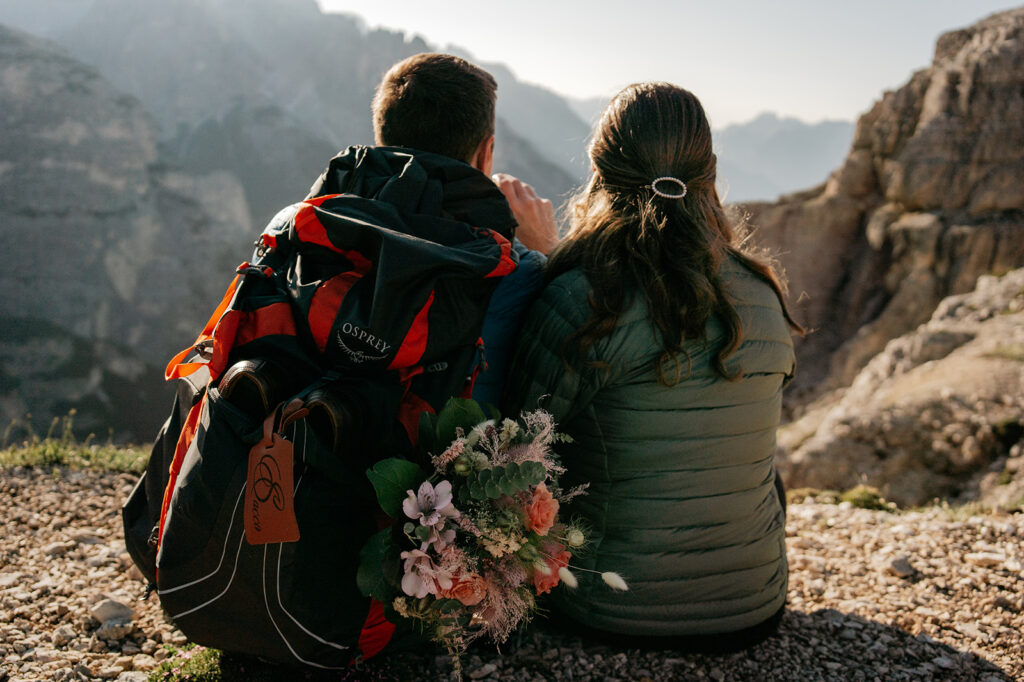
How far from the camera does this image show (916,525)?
402 centimetres

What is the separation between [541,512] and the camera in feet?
5.99

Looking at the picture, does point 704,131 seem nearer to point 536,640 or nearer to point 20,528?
point 536,640

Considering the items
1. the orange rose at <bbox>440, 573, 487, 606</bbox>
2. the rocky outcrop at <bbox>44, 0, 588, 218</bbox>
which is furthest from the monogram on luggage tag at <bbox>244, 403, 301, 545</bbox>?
the rocky outcrop at <bbox>44, 0, 588, 218</bbox>

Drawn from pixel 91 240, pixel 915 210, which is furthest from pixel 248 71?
pixel 915 210

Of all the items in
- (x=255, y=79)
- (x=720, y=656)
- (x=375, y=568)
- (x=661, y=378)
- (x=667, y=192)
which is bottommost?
(x=720, y=656)

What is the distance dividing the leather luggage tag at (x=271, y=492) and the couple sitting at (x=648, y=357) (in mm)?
820

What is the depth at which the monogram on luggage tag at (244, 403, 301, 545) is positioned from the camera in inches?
71.7

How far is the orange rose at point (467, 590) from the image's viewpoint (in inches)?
70.6

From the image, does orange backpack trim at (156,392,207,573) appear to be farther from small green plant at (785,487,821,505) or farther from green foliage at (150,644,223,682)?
small green plant at (785,487,821,505)

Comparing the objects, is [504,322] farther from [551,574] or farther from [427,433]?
[551,574]

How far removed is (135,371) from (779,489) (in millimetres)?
53438

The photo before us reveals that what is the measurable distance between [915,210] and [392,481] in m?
16.6

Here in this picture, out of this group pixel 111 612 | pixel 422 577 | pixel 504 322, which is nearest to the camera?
pixel 422 577

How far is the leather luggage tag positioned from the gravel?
71 cm
